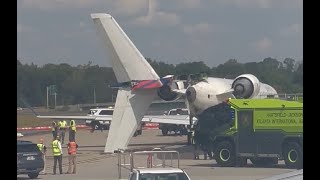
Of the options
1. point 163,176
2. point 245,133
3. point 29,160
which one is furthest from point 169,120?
point 163,176

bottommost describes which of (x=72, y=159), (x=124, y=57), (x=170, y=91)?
(x=72, y=159)

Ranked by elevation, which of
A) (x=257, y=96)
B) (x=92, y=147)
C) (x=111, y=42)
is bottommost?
(x=92, y=147)

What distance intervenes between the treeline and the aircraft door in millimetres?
20499

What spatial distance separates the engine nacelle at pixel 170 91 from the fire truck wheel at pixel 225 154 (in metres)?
7.91

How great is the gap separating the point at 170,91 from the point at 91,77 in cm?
2192

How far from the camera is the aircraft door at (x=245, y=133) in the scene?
29.6 m

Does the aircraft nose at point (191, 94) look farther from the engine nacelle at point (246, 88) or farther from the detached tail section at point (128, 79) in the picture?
the engine nacelle at point (246, 88)

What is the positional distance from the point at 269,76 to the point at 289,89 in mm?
6933

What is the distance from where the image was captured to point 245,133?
29.9 m

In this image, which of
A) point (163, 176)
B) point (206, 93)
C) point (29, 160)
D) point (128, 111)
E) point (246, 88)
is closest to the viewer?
point (163, 176)

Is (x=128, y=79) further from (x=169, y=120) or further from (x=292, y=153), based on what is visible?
(x=169, y=120)

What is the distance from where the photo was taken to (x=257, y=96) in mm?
39438
